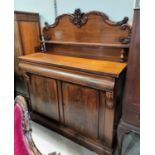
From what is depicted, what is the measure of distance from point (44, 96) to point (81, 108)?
583mm

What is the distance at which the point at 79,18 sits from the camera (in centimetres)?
179

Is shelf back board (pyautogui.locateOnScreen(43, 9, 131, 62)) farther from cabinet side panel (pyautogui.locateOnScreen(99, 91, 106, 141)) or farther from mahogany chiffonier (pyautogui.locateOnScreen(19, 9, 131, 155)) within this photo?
cabinet side panel (pyautogui.locateOnScreen(99, 91, 106, 141))

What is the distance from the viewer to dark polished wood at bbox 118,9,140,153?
38.9 inches

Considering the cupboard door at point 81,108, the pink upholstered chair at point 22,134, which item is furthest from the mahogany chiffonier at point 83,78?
the pink upholstered chair at point 22,134

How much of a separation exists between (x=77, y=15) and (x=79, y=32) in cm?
20

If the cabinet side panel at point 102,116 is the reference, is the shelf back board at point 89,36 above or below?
above

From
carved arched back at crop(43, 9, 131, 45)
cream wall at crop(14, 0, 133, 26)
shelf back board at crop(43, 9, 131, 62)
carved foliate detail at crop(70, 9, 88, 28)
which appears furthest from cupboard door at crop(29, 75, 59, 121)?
cream wall at crop(14, 0, 133, 26)

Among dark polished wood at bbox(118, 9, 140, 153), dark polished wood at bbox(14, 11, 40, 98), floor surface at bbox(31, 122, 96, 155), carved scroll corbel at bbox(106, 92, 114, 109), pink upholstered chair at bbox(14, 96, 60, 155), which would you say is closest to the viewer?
pink upholstered chair at bbox(14, 96, 60, 155)

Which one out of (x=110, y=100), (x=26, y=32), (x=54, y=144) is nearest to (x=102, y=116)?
(x=110, y=100)

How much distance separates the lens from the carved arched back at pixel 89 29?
1.56 metres

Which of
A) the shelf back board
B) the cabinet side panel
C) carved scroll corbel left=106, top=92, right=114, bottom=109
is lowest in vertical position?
the cabinet side panel

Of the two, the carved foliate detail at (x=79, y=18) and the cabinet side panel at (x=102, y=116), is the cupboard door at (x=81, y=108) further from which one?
the carved foliate detail at (x=79, y=18)

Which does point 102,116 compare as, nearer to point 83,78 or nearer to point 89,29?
point 83,78
